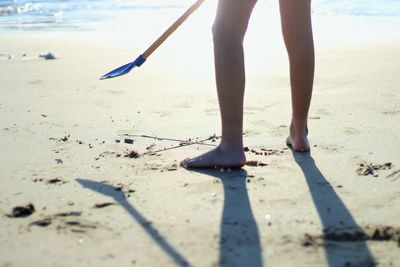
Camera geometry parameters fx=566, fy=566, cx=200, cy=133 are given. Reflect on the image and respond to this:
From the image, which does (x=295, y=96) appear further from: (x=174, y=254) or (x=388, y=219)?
(x=174, y=254)

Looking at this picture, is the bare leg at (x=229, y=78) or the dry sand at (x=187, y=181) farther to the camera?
the bare leg at (x=229, y=78)

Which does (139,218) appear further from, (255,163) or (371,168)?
(371,168)

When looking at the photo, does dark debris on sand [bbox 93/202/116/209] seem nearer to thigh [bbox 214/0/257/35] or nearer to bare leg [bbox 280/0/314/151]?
thigh [bbox 214/0/257/35]

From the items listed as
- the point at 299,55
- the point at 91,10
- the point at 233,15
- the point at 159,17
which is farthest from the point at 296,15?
the point at 91,10

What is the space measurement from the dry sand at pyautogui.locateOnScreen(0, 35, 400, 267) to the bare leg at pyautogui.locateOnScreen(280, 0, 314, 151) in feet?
0.45

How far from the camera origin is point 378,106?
3416mm

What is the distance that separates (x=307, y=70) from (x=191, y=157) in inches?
24.7

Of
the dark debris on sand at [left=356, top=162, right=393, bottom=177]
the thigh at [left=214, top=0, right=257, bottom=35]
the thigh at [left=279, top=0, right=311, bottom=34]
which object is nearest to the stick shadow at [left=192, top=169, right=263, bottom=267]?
the dark debris on sand at [left=356, top=162, right=393, bottom=177]

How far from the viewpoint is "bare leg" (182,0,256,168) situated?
221 cm

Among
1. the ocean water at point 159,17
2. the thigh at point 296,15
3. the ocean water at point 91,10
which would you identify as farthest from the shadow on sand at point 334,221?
the ocean water at point 91,10

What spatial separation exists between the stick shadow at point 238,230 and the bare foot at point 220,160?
3.8 inches

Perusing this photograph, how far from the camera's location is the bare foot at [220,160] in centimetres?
225

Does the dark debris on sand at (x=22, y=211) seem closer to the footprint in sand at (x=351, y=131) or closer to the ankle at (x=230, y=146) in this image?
the ankle at (x=230, y=146)

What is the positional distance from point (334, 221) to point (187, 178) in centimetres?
64
